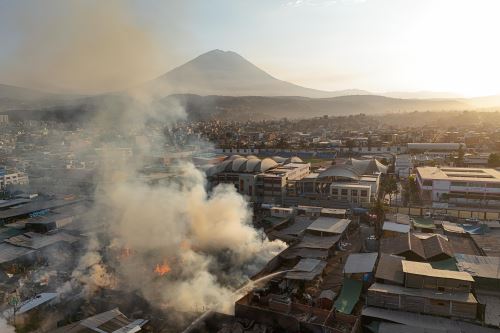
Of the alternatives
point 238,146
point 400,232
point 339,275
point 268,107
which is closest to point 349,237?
point 400,232

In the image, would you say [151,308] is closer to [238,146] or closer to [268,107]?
[238,146]

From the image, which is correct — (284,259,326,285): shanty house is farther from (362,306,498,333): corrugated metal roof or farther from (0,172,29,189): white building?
(0,172,29,189): white building

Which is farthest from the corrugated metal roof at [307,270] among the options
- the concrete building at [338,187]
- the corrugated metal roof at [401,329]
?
the concrete building at [338,187]

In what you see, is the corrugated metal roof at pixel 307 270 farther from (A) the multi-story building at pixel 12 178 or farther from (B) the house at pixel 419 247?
(A) the multi-story building at pixel 12 178

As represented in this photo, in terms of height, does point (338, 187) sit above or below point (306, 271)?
above

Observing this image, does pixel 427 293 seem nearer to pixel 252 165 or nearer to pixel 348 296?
pixel 348 296

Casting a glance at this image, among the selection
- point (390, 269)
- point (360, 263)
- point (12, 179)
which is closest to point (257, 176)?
point (360, 263)
